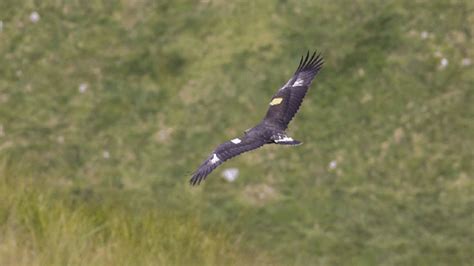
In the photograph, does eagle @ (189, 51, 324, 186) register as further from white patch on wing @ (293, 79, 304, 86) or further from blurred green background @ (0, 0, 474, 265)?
blurred green background @ (0, 0, 474, 265)

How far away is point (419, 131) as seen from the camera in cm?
839

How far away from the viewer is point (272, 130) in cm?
614

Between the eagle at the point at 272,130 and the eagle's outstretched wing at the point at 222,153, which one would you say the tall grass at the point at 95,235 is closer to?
the eagle at the point at 272,130

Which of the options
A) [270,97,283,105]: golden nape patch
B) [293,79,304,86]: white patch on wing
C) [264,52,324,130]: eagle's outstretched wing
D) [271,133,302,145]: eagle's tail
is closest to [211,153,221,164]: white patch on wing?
[271,133,302,145]: eagle's tail

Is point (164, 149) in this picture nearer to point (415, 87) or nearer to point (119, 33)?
point (119, 33)

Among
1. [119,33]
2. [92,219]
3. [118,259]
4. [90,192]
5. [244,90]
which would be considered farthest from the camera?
[119,33]

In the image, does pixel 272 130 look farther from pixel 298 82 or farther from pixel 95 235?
pixel 95 235

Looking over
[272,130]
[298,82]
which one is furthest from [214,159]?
[298,82]

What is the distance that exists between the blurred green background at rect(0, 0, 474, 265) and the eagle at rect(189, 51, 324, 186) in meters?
1.52

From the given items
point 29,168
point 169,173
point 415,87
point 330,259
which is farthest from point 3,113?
point 415,87

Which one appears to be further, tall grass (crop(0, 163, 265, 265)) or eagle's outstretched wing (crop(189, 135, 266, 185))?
tall grass (crop(0, 163, 265, 265))

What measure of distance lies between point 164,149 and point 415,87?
2.83 metres

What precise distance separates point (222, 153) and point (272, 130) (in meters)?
0.70

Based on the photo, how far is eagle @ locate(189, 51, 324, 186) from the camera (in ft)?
18.2
